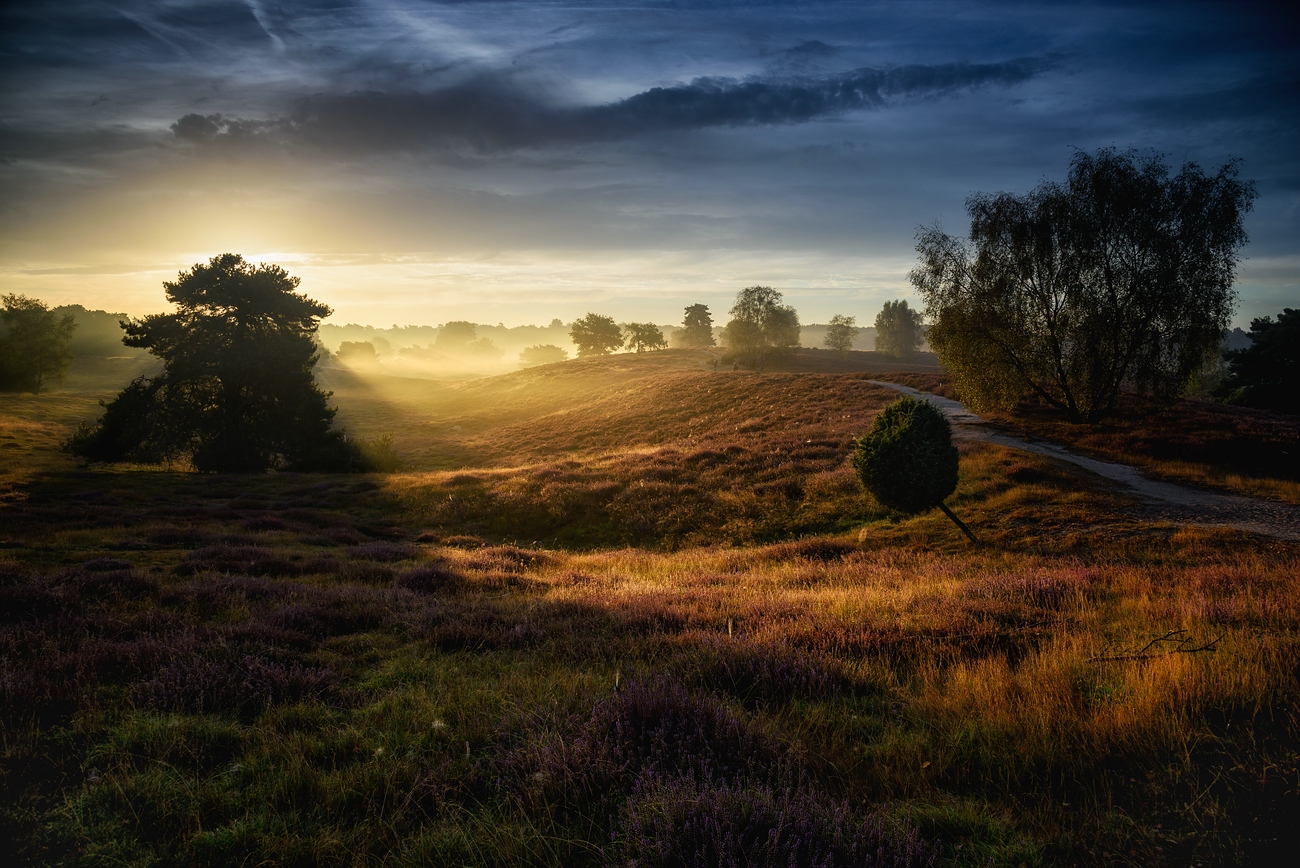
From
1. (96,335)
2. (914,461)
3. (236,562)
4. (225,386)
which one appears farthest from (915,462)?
(96,335)

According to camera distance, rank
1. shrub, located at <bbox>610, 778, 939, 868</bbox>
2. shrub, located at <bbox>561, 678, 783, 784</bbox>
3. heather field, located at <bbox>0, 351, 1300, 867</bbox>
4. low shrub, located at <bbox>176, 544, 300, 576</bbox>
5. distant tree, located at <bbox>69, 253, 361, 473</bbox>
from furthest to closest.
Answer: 1. distant tree, located at <bbox>69, 253, 361, 473</bbox>
2. low shrub, located at <bbox>176, 544, 300, 576</bbox>
3. shrub, located at <bbox>561, 678, 783, 784</bbox>
4. heather field, located at <bbox>0, 351, 1300, 867</bbox>
5. shrub, located at <bbox>610, 778, 939, 868</bbox>

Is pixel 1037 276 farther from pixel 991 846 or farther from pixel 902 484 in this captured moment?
pixel 991 846

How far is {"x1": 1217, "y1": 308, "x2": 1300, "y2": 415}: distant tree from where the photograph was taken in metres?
40.2

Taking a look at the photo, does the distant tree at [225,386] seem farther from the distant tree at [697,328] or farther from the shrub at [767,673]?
the distant tree at [697,328]

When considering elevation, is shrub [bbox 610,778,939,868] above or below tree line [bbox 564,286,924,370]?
below

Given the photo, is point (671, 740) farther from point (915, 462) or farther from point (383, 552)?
point (383, 552)

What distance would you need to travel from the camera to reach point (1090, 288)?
2455 centimetres

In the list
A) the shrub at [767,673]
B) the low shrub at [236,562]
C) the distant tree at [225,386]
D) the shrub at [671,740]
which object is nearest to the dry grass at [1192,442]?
the shrub at [767,673]

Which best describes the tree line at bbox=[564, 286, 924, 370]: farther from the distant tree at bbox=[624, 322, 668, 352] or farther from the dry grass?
the dry grass

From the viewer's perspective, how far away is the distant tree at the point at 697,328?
134500 mm

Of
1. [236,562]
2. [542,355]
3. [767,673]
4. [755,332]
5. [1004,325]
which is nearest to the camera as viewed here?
[767,673]

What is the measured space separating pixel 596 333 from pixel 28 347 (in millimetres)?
85840

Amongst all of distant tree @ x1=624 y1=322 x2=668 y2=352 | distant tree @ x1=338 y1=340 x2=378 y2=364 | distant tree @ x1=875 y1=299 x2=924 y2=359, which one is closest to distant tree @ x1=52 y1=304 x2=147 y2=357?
distant tree @ x1=338 y1=340 x2=378 y2=364

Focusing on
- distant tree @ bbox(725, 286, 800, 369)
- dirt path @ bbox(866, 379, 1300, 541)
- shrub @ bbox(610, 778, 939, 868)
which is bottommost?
dirt path @ bbox(866, 379, 1300, 541)
